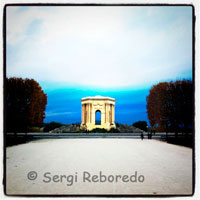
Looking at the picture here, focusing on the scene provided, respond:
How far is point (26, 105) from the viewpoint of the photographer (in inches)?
661

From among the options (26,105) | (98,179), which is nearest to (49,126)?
(26,105)

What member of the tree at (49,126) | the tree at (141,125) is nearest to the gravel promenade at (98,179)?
the tree at (49,126)

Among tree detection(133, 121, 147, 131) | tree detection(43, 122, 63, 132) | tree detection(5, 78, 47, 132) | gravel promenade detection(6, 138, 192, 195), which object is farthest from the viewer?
tree detection(133, 121, 147, 131)

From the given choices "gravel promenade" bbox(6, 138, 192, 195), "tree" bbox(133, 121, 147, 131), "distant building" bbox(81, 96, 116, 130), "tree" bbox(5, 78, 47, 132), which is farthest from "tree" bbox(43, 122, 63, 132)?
"gravel promenade" bbox(6, 138, 192, 195)

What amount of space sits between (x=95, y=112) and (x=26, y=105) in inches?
783

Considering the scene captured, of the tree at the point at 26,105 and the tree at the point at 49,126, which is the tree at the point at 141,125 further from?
the tree at the point at 26,105

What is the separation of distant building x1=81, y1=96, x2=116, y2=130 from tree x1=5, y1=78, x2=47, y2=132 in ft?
47.7

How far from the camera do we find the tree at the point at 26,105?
46.9 ft

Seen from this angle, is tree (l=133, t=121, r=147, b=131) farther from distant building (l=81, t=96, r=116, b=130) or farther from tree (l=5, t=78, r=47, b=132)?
tree (l=5, t=78, r=47, b=132)

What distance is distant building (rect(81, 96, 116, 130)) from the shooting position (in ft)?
114

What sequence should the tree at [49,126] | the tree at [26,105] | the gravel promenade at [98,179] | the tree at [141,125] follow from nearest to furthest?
the gravel promenade at [98,179]
the tree at [26,105]
the tree at [49,126]
the tree at [141,125]

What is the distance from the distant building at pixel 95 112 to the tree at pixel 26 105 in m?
14.5

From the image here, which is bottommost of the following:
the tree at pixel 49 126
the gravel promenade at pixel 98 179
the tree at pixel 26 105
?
the tree at pixel 49 126
